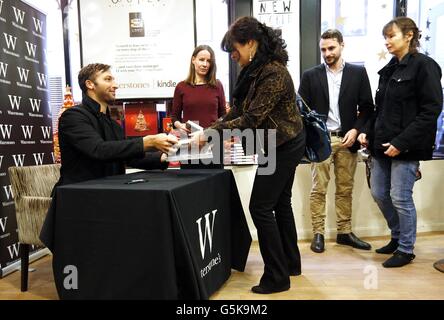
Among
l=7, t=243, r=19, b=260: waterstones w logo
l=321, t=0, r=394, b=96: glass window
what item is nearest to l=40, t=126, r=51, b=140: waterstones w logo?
l=7, t=243, r=19, b=260: waterstones w logo

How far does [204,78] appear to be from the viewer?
290 cm

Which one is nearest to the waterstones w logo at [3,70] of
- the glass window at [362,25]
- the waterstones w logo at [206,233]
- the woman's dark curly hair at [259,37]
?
the woman's dark curly hair at [259,37]

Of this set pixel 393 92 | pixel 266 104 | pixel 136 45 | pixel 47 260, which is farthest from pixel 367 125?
pixel 47 260

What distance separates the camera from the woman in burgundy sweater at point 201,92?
2.83 m

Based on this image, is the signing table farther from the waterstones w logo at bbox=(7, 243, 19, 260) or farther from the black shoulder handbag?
the waterstones w logo at bbox=(7, 243, 19, 260)

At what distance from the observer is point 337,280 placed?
7.66ft

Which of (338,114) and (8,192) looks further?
(338,114)

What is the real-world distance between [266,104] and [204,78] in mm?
1084

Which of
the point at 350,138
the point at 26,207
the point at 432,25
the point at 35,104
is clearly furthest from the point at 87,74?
the point at 432,25

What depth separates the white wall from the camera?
133 inches

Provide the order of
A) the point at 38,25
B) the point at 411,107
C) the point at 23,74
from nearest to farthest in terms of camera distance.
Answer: the point at 411,107, the point at 23,74, the point at 38,25

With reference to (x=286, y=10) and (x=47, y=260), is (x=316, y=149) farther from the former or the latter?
(x=47, y=260)

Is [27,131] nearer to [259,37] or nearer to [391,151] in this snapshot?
[259,37]

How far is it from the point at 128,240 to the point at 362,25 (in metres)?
3.16
